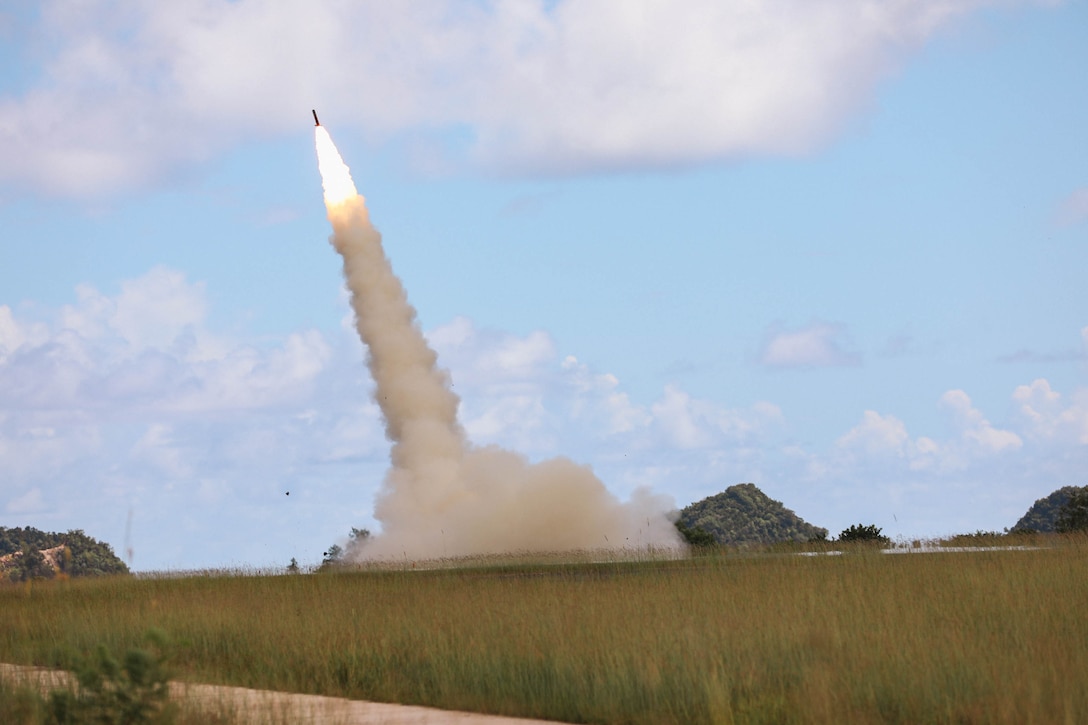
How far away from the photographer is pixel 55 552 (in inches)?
2724

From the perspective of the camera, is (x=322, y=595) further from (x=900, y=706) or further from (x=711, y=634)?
(x=900, y=706)

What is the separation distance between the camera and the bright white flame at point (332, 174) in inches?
1500

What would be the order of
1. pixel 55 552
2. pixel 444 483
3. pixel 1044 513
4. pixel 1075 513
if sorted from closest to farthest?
pixel 444 483, pixel 1075 513, pixel 55 552, pixel 1044 513

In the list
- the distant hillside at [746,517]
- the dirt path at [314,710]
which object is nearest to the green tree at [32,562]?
the dirt path at [314,710]

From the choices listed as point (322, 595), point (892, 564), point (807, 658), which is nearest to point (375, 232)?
point (322, 595)

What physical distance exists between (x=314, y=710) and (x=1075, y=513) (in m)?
41.3

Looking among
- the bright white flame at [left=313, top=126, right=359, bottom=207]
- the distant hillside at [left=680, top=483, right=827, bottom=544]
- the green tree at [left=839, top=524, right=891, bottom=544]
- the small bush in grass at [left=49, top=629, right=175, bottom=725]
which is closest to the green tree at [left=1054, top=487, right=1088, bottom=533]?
the green tree at [left=839, top=524, right=891, bottom=544]

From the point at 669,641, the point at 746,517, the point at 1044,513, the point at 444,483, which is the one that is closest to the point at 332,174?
the point at 444,483

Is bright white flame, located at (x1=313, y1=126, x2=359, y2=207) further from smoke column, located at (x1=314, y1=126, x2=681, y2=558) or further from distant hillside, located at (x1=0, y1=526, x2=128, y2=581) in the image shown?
distant hillside, located at (x1=0, y1=526, x2=128, y2=581)

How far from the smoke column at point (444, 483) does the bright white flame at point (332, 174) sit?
1.50 meters

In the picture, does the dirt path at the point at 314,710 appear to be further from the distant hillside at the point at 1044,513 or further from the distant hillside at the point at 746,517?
the distant hillside at the point at 1044,513

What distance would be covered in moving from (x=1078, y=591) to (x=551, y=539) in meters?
25.7

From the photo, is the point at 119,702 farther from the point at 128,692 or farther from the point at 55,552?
the point at 55,552

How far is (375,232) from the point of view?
4022 cm
